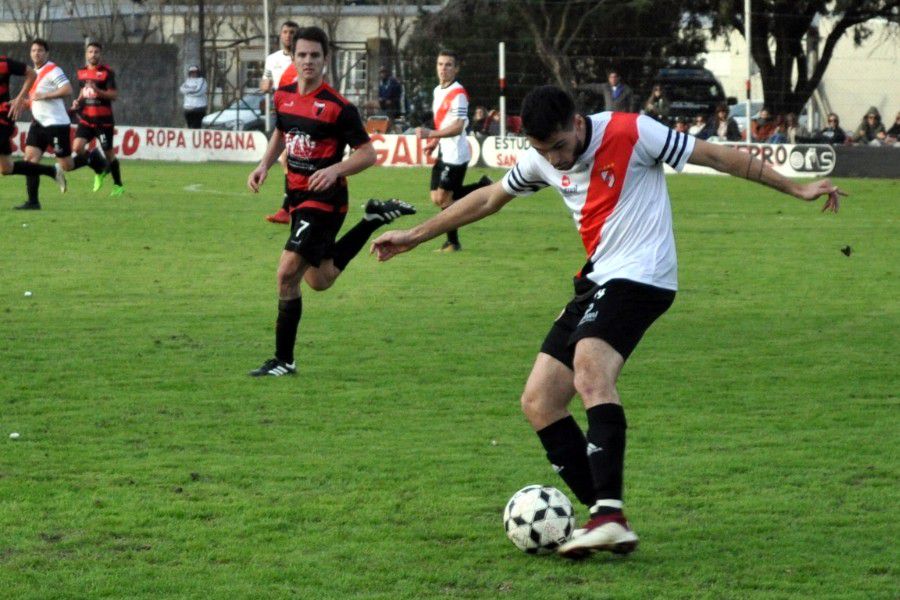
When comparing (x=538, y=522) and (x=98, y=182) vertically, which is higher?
(x=538, y=522)

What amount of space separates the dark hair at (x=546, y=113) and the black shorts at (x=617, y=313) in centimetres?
62

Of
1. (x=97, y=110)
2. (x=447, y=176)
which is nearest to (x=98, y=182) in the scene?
(x=97, y=110)

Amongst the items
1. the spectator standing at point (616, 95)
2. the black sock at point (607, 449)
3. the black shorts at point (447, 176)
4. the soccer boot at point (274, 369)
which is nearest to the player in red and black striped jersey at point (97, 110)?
the black shorts at point (447, 176)

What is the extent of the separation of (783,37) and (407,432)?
2432 centimetres

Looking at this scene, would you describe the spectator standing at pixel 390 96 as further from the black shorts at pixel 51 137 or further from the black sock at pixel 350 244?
the black sock at pixel 350 244

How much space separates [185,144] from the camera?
106ft

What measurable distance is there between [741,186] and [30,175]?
1256 cm

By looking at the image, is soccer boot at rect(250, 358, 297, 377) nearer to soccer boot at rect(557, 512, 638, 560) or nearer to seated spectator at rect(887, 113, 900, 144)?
soccer boot at rect(557, 512, 638, 560)

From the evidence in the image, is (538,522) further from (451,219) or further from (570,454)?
(451,219)

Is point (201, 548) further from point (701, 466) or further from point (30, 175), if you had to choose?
point (30, 175)

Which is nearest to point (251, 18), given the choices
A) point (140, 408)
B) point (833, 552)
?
point (140, 408)

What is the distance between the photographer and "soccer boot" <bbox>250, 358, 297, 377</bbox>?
29.3 ft

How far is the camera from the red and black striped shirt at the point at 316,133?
29.8 ft

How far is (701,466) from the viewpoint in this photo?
266 inches
